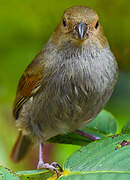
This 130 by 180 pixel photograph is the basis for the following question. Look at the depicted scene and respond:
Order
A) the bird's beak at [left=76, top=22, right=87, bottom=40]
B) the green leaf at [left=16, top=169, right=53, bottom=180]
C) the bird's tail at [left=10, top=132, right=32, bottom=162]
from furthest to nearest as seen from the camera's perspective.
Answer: the bird's tail at [left=10, top=132, right=32, bottom=162] → the bird's beak at [left=76, top=22, right=87, bottom=40] → the green leaf at [left=16, top=169, right=53, bottom=180]

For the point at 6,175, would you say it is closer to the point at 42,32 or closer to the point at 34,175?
the point at 34,175

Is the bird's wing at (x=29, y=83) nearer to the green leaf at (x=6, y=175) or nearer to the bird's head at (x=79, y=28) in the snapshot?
the bird's head at (x=79, y=28)

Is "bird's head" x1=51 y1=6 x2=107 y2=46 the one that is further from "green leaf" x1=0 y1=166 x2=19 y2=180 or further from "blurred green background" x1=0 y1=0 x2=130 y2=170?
"green leaf" x1=0 y1=166 x2=19 y2=180

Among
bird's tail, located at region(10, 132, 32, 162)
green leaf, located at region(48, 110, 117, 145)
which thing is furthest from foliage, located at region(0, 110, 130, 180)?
bird's tail, located at region(10, 132, 32, 162)

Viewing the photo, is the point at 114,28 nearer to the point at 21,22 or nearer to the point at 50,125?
the point at 21,22

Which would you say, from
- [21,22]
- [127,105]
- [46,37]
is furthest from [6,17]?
[127,105]

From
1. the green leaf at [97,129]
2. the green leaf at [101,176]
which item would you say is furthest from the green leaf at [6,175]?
the green leaf at [97,129]

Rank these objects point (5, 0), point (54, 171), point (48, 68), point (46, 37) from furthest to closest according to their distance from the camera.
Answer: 1. point (46, 37)
2. point (5, 0)
3. point (48, 68)
4. point (54, 171)
